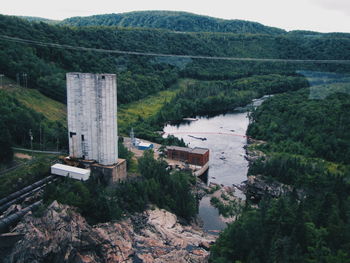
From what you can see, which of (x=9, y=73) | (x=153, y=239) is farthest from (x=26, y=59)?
(x=153, y=239)

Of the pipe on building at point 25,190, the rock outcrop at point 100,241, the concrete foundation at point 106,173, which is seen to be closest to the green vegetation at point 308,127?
the rock outcrop at point 100,241

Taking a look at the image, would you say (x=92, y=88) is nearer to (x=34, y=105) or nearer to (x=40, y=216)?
(x=40, y=216)

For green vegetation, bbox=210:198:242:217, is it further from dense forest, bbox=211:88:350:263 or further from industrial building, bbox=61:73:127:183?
industrial building, bbox=61:73:127:183

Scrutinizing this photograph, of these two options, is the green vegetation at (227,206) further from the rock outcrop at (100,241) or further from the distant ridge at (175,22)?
the distant ridge at (175,22)

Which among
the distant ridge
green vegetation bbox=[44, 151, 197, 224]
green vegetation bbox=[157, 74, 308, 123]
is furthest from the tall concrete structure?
the distant ridge

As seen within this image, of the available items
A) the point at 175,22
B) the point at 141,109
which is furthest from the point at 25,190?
the point at 175,22

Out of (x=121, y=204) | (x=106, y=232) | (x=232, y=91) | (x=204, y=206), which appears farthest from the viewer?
(x=232, y=91)
